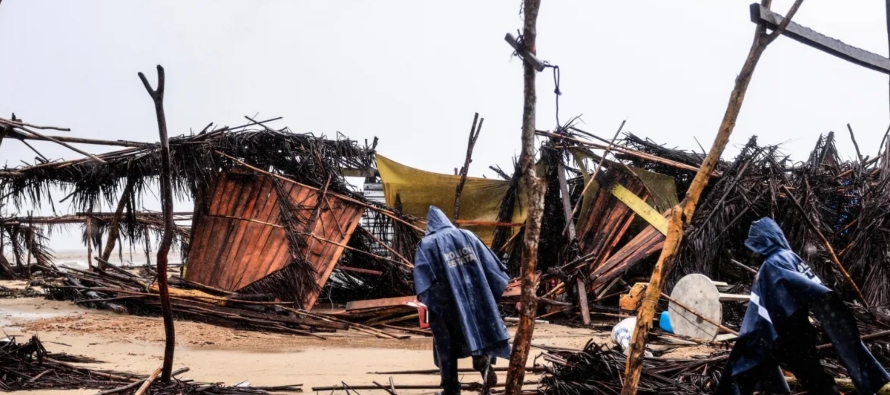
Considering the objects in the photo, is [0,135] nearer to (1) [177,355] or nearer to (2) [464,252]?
(1) [177,355]

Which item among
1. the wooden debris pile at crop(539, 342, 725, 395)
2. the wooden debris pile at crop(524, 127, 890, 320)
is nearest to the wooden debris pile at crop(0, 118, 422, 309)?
the wooden debris pile at crop(524, 127, 890, 320)

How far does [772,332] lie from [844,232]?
8.23 meters

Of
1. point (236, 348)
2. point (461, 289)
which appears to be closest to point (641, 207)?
point (236, 348)

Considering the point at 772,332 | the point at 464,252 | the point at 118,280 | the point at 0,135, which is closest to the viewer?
the point at 772,332

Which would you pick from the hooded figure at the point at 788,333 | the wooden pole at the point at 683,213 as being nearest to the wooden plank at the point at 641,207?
the hooded figure at the point at 788,333

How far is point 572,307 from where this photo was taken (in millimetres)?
11320

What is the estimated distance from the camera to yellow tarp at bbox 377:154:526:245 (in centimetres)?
1368

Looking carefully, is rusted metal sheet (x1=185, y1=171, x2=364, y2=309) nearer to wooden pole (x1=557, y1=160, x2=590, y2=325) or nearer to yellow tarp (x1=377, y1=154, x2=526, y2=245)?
yellow tarp (x1=377, y1=154, x2=526, y2=245)

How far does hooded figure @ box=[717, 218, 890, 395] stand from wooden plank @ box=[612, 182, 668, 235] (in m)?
6.58

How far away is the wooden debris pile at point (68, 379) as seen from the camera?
5754mm

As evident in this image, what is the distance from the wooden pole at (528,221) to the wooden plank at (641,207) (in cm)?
748

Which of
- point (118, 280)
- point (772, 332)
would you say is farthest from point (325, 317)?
point (772, 332)

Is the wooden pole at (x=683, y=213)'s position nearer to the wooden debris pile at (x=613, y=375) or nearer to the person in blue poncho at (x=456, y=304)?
the wooden debris pile at (x=613, y=375)

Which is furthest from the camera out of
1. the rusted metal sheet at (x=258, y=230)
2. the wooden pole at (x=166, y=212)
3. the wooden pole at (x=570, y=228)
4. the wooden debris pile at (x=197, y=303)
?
the rusted metal sheet at (x=258, y=230)
